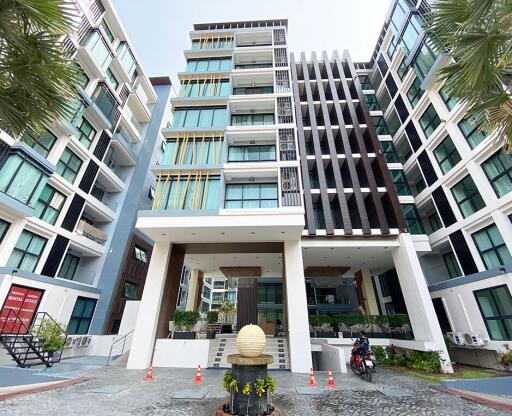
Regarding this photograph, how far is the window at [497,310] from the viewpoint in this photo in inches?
473

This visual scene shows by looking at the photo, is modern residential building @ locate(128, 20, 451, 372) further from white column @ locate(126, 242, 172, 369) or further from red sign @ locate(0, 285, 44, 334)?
red sign @ locate(0, 285, 44, 334)

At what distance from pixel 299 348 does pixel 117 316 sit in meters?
15.5

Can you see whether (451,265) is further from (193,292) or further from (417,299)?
(193,292)

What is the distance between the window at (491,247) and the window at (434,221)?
13.6ft

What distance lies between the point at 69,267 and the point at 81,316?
3.94 metres

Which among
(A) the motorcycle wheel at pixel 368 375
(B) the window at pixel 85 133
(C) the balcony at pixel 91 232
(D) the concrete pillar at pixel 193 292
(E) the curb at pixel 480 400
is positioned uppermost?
(B) the window at pixel 85 133

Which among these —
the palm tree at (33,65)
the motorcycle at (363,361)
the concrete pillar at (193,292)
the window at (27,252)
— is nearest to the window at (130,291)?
the concrete pillar at (193,292)

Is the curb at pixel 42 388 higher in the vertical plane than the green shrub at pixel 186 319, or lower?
lower

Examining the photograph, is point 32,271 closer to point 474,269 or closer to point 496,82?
point 496,82

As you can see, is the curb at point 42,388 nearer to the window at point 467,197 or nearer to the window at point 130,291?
the window at point 130,291

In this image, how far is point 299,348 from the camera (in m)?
12.0

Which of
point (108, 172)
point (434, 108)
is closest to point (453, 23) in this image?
point (434, 108)

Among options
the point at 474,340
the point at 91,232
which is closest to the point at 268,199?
the point at 474,340

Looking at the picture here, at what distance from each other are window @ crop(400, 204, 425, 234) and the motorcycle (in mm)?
12044
